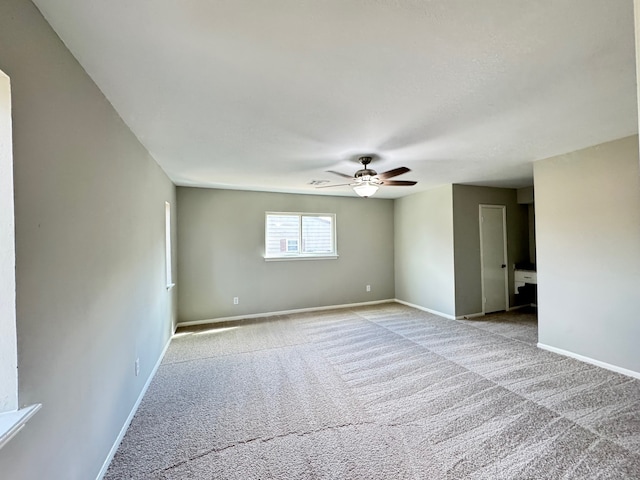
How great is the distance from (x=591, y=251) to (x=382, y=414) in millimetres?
2877

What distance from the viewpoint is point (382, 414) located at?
2221 mm

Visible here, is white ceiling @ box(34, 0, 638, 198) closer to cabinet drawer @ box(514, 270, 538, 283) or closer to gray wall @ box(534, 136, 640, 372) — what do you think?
gray wall @ box(534, 136, 640, 372)

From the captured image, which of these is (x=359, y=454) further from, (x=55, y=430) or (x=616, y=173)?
(x=616, y=173)

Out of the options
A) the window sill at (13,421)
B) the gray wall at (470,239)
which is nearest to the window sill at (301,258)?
the gray wall at (470,239)

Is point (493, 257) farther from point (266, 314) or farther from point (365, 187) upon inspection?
point (266, 314)

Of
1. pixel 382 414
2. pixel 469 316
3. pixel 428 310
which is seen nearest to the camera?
pixel 382 414

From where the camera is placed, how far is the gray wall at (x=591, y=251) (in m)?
2.76

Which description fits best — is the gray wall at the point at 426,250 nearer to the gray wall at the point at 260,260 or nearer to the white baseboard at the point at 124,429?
the gray wall at the point at 260,260

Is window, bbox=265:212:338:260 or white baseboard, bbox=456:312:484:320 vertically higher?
window, bbox=265:212:338:260

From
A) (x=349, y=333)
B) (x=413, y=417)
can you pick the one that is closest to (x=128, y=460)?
(x=413, y=417)

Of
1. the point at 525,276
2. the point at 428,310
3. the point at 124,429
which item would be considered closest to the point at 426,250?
the point at 428,310

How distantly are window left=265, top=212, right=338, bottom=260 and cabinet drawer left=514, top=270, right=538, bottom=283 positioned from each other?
3465 mm

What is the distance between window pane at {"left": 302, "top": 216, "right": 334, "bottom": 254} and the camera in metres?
5.56

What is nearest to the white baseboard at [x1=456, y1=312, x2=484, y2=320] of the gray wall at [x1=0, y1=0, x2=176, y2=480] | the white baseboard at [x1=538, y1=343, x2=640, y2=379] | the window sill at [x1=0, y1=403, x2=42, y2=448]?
the white baseboard at [x1=538, y1=343, x2=640, y2=379]
